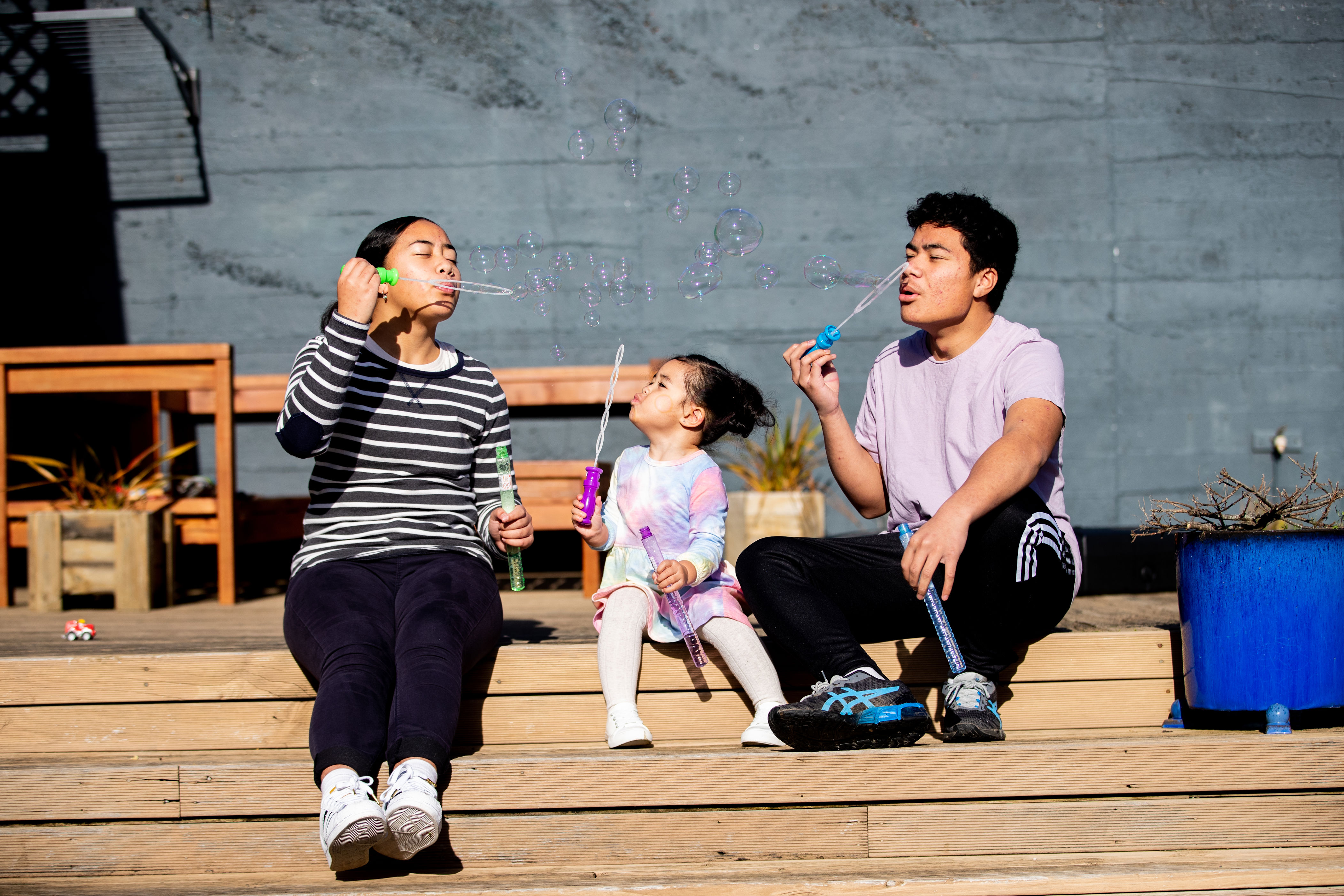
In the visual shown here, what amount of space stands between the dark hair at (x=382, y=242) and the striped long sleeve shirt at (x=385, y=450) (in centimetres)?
21

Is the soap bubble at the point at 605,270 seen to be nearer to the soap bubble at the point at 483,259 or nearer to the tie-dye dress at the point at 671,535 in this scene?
the soap bubble at the point at 483,259

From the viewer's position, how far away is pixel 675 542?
2.28 m

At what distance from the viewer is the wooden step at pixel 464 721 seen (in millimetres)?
2172

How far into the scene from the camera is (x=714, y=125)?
194 inches

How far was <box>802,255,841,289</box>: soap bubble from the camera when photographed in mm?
2660

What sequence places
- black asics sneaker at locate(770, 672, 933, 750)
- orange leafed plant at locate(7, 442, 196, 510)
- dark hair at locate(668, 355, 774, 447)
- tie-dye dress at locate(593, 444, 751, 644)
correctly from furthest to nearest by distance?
orange leafed plant at locate(7, 442, 196, 510) → dark hair at locate(668, 355, 774, 447) → tie-dye dress at locate(593, 444, 751, 644) → black asics sneaker at locate(770, 672, 933, 750)

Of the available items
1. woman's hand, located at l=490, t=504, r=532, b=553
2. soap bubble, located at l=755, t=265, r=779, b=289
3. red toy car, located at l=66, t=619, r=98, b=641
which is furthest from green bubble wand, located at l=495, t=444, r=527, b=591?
red toy car, located at l=66, t=619, r=98, b=641

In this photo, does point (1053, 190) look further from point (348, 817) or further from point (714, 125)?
point (348, 817)

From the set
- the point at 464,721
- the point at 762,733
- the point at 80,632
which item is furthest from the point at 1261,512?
the point at 80,632

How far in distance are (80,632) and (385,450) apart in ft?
3.80

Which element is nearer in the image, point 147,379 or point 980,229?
point 980,229

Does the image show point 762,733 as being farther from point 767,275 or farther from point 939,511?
point 767,275

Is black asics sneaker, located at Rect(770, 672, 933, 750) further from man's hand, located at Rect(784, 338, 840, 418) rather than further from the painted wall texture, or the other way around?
the painted wall texture

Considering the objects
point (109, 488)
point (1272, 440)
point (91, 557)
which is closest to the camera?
point (91, 557)
